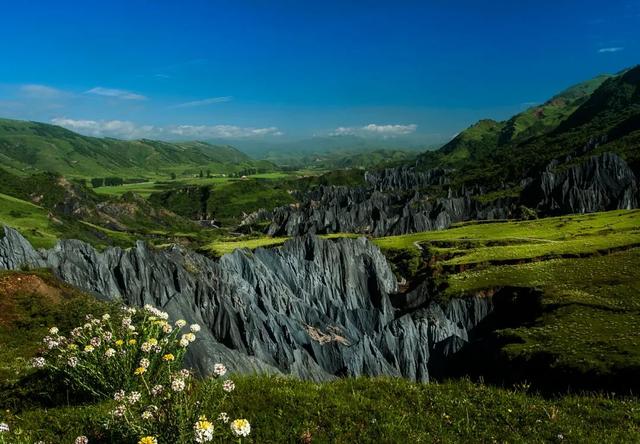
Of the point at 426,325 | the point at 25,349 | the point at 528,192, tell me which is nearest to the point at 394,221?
the point at 528,192

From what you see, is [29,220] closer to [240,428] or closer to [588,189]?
[240,428]

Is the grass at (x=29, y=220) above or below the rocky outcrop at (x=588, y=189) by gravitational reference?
below

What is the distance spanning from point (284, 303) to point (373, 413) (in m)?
54.5

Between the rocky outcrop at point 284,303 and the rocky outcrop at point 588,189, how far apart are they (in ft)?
305

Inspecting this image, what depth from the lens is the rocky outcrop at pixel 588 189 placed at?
14688 centimetres

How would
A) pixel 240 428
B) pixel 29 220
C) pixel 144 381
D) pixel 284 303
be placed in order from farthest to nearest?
pixel 29 220
pixel 284 303
pixel 144 381
pixel 240 428

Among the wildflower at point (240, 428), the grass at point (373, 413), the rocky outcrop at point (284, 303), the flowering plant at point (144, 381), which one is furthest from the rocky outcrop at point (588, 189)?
the wildflower at point (240, 428)

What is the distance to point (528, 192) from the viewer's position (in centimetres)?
17200

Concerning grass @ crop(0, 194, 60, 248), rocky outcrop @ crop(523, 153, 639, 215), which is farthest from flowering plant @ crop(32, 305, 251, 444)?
rocky outcrop @ crop(523, 153, 639, 215)

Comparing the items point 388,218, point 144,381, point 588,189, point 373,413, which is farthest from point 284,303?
point 588,189

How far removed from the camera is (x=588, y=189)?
494ft

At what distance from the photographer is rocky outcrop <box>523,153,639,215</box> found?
482ft

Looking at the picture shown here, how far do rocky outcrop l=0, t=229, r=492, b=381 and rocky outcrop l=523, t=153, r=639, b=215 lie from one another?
93.0m

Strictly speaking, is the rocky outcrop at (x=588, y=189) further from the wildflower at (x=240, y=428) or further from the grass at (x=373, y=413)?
the wildflower at (x=240, y=428)
